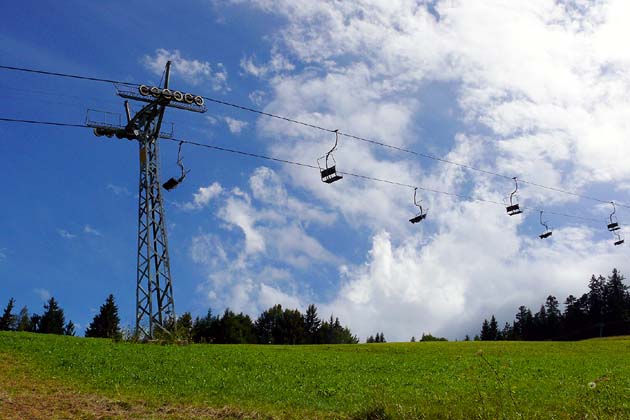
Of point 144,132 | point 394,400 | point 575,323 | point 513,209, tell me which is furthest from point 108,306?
point 575,323

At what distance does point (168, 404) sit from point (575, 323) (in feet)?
541

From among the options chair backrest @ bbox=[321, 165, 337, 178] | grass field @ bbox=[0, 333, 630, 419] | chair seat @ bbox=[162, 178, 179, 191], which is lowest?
grass field @ bbox=[0, 333, 630, 419]

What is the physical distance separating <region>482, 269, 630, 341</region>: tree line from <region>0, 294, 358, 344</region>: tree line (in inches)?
2314

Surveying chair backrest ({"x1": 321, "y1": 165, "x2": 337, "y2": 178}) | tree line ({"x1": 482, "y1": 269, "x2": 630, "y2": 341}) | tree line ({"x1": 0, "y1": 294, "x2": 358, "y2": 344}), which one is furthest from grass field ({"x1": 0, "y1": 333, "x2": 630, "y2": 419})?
tree line ({"x1": 482, "y1": 269, "x2": 630, "y2": 341})

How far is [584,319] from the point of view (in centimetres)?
15800

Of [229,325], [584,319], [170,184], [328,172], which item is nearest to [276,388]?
[328,172]

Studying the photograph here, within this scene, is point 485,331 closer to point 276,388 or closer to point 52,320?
point 52,320

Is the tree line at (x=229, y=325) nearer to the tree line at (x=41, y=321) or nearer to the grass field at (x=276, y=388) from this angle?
the tree line at (x=41, y=321)

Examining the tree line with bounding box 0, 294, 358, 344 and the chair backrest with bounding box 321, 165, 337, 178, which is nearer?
the chair backrest with bounding box 321, 165, 337, 178

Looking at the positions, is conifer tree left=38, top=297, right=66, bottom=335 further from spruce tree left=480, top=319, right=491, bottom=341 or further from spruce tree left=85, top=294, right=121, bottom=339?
spruce tree left=480, top=319, right=491, bottom=341

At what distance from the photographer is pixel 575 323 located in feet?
518

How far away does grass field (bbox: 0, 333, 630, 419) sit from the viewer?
47.9ft

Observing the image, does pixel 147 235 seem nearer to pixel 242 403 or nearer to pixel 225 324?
pixel 242 403

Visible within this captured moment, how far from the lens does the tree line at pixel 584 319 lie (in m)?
150
